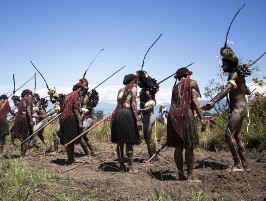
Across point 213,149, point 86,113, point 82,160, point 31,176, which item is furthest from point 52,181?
point 213,149

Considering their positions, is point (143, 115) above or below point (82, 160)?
above

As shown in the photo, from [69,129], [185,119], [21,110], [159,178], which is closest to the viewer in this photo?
[185,119]

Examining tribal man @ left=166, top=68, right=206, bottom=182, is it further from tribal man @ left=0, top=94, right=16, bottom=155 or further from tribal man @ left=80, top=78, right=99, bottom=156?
tribal man @ left=0, top=94, right=16, bottom=155

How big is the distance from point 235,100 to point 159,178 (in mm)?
1925

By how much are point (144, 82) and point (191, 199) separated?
409 cm

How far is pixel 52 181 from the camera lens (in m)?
5.56

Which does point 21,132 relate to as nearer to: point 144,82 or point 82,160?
point 82,160

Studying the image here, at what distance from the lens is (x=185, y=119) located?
5.75 metres

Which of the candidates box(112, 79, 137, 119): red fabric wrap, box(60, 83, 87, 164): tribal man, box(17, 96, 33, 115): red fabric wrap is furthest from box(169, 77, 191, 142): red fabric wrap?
box(17, 96, 33, 115): red fabric wrap

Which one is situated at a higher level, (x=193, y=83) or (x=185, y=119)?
(x=193, y=83)

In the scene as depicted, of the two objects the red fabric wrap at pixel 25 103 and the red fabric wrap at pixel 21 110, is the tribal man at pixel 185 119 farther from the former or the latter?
the red fabric wrap at pixel 21 110

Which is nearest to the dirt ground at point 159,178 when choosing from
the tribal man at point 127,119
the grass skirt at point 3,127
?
the tribal man at point 127,119

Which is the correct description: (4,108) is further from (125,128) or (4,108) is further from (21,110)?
(125,128)

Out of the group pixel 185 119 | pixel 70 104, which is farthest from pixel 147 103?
pixel 185 119
